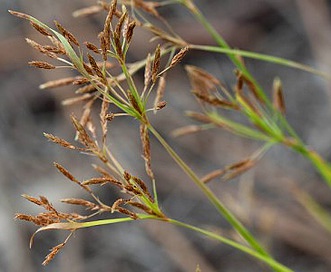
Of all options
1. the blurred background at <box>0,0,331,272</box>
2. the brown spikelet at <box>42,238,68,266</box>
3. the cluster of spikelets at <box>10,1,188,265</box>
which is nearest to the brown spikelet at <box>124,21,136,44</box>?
the cluster of spikelets at <box>10,1,188,265</box>

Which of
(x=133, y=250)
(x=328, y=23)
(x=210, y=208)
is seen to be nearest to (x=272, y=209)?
(x=210, y=208)

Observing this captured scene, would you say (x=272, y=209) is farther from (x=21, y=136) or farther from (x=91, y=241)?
(x=21, y=136)

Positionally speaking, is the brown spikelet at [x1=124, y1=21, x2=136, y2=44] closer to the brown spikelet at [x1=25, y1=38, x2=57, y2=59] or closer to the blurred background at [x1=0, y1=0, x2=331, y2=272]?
the brown spikelet at [x1=25, y1=38, x2=57, y2=59]

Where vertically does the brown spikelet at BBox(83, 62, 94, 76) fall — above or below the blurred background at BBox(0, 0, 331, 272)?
above

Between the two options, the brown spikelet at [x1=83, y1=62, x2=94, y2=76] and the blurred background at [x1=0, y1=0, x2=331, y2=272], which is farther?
the blurred background at [x1=0, y1=0, x2=331, y2=272]

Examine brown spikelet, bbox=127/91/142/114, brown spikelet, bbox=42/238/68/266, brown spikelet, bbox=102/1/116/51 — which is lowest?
brown spikelet, bbox=42/238/68/266

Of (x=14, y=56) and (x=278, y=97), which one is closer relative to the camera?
(x=278, y=97)

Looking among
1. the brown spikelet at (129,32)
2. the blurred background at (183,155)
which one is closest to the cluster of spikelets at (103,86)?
the brown spikelet at (129,32)

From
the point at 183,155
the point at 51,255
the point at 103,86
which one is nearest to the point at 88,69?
the point at 103,86

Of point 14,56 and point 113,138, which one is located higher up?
point 14,56
